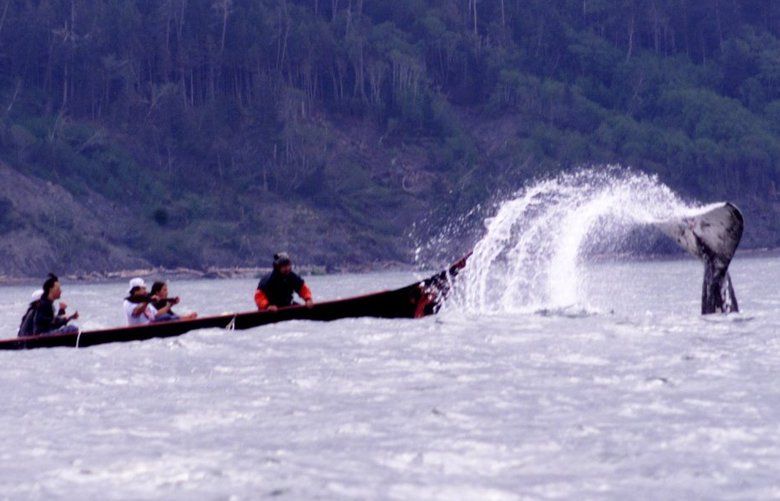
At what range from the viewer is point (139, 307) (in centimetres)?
2269

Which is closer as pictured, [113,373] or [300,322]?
[113,373]

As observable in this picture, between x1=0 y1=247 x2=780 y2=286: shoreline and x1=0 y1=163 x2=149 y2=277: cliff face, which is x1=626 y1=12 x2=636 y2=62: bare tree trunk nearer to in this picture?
x1=0 y1=247 x2=780 y2=286: shoreline

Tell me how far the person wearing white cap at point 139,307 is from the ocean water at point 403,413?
2.85 ft

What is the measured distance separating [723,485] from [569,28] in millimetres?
128310

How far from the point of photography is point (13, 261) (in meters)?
86.8

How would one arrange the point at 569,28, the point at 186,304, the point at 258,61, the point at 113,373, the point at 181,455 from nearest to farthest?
the point at 181,455
the point at 113,373
the point at 186,304
the point at 258,61
the point at 569,28

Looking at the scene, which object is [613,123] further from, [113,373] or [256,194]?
[113,373]

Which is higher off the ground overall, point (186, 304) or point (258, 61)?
point (258, 61)

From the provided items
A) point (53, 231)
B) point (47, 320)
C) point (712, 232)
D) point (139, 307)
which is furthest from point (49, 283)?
point (53, 231)

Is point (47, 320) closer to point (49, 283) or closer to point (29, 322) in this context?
point (29, 322)

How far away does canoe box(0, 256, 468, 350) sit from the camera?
72.0 ft

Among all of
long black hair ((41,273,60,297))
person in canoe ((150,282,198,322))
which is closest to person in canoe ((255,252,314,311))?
person in canoe ((150,282,198,322))

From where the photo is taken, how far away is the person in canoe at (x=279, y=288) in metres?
22.9

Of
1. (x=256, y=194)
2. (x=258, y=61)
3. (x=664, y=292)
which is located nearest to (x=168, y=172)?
(x=256, y=194)
